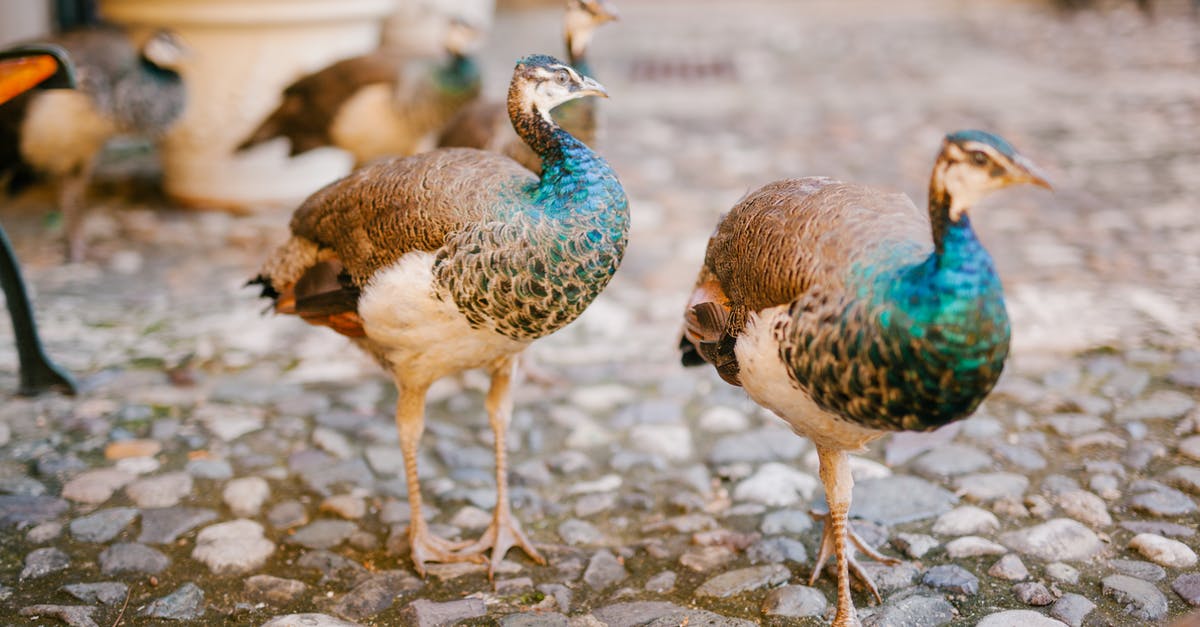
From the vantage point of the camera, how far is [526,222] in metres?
2.71

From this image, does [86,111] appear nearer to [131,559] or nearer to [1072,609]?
[131,559]

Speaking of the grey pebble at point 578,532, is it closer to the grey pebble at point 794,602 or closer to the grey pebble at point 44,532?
the grey pebble at point 794,602

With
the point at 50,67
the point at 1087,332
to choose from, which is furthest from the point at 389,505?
the point at 1087,332

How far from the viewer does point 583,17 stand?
4.21 metres

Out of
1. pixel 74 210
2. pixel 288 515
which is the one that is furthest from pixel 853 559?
pixel 74 210

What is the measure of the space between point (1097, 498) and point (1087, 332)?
4.54 feet

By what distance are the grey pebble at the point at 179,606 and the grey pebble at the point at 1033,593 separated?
7.22 feet

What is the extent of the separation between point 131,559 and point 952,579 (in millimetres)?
2335

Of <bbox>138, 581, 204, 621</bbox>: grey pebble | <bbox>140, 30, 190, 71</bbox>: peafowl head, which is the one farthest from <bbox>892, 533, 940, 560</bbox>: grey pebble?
<bbox>140, 30, 190, 71</bbox>: peafowl head

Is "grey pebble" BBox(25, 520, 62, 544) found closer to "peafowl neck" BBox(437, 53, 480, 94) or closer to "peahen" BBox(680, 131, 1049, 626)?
"peahen" BBox(680, 131, 1049, 626)

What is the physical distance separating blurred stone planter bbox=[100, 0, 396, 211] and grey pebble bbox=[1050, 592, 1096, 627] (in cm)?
450

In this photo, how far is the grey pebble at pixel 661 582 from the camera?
289 cm

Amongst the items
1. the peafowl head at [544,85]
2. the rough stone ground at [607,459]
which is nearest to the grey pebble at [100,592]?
the rough stone ground at [607,459]

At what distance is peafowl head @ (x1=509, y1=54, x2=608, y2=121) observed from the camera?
9.36ft
